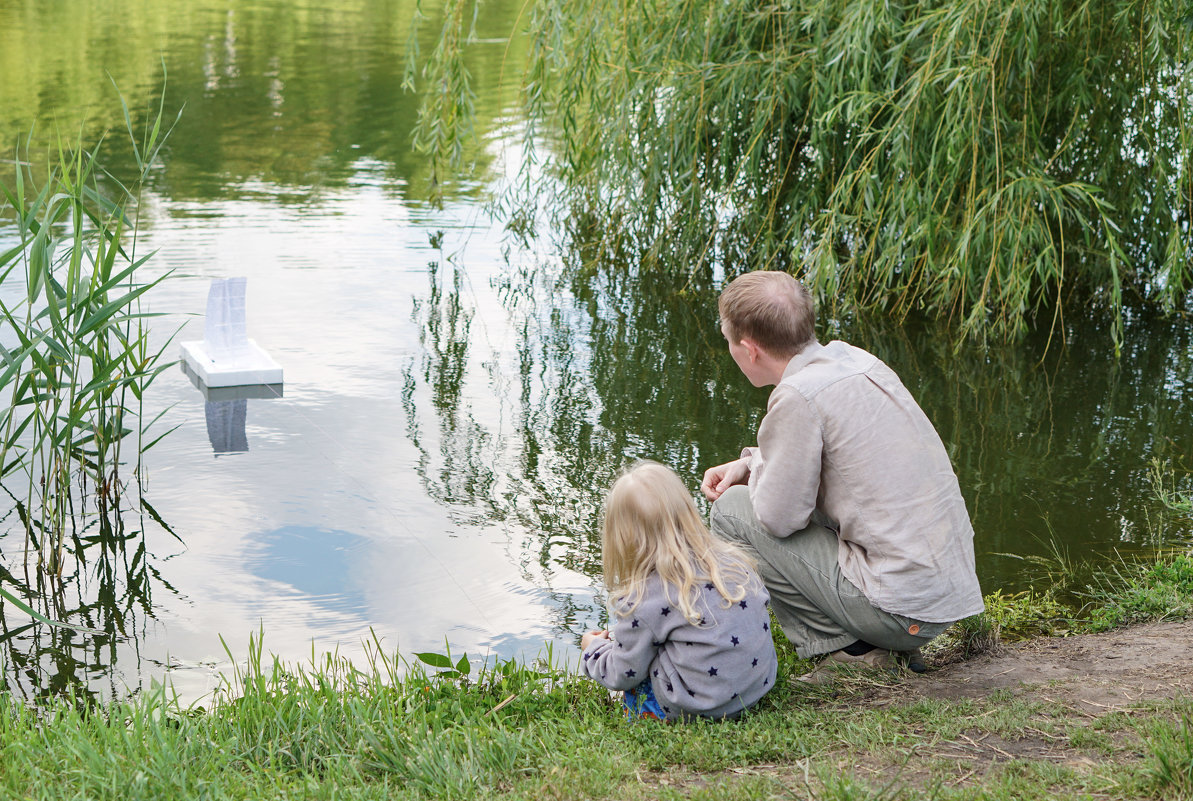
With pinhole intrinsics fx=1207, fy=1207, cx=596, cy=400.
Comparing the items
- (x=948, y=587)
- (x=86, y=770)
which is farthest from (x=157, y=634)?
(x=948, y=587)

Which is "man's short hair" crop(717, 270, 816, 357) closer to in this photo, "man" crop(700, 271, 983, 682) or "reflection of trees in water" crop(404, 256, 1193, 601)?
"man" crop(700, 271, 983, 682)

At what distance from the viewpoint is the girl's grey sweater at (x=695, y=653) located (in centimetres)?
257

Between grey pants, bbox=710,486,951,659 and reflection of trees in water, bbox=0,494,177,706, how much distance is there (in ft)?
5.85

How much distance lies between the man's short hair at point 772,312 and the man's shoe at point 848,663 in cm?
78

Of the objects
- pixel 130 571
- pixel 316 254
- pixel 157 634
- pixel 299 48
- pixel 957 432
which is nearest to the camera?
pixel 157 634

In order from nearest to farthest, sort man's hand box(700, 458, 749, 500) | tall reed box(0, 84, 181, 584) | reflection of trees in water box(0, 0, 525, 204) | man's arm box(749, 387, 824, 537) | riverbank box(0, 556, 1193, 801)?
riverbank box(0, 556, 1193, 801) → man's arm box(749, 387, 824, 537) → man's hand box(700, 458, 749, 500) → tall reed box(0, 84, 181, 584) → reflection of trees in water box(0, 0, 525, 204)

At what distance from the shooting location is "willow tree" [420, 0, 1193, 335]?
18.7 feet

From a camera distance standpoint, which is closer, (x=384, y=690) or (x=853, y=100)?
(x=384, y=690)

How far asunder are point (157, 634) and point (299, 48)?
14.0 metres

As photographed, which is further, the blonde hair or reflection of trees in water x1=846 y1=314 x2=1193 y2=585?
reflection of trees in water x1=846 y1=314 x2=1193 y2=585

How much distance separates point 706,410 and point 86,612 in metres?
2.90

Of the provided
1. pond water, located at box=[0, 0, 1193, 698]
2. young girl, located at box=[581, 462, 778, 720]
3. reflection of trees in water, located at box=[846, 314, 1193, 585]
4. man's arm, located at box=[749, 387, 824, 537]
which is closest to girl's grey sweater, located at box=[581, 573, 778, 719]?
young girl, located at box=[581, 462, 778, 720]

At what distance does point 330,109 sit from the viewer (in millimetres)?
12336

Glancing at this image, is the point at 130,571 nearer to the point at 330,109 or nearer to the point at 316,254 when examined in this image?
the point at 316,254
